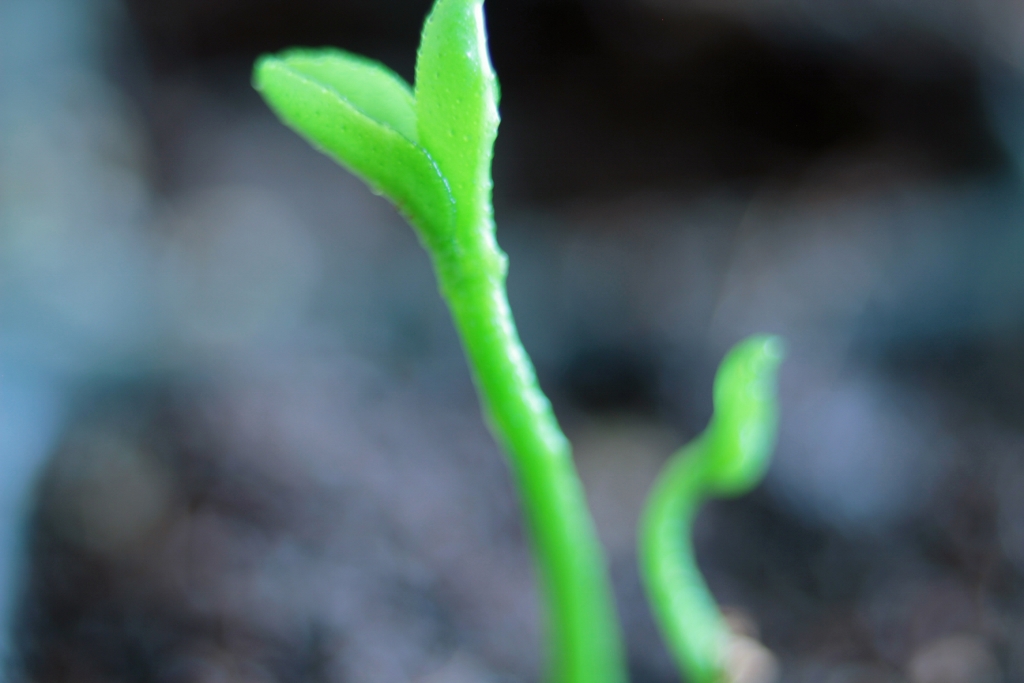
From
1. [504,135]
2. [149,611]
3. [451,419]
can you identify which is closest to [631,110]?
[504,135]

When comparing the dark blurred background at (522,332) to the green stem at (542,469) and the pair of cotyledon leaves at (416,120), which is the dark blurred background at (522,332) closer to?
the green stem at (542,469)

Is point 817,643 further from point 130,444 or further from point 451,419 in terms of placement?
point 130,444

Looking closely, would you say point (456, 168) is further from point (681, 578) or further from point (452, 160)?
point (681, 578)

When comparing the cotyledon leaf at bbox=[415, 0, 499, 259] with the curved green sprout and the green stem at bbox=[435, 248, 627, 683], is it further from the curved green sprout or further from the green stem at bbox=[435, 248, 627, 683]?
the curved green sprout

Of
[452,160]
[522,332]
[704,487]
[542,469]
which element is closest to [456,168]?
[452,160]

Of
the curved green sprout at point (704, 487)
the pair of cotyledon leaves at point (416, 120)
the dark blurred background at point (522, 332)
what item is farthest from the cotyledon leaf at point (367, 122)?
the dark blurred background at point (522, 332)

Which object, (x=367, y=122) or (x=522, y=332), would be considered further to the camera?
(x=522, y=332)
